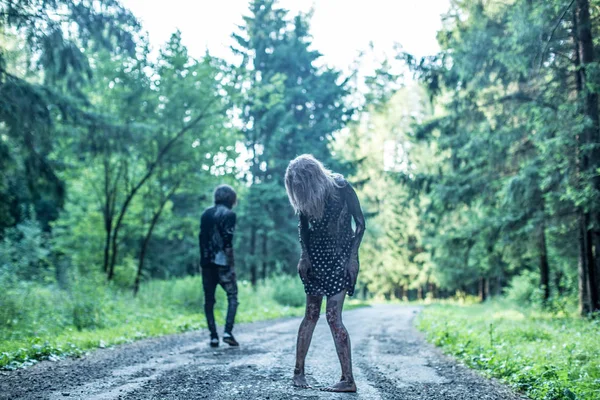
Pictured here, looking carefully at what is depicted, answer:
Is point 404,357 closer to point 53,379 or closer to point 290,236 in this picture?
point 53,379

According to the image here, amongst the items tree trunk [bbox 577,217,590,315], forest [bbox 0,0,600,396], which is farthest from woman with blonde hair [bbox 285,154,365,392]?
tree trunk [bbox 577,217,590,315]

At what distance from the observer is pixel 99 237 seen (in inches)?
822

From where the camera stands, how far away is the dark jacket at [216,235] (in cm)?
734

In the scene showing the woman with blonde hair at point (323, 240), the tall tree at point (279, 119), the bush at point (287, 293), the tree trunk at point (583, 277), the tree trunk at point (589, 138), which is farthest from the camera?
the tall tree at point (279, 119)

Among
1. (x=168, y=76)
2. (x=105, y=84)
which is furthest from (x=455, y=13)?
(x=105, y=84)

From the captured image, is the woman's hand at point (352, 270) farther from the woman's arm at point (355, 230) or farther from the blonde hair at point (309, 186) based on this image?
the blonde hair at point (309, 186)

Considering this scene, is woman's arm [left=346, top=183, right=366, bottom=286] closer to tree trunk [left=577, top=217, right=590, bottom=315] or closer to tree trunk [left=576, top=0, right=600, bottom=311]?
tree trunk [left=576, top=0, right=600, bottom=311]

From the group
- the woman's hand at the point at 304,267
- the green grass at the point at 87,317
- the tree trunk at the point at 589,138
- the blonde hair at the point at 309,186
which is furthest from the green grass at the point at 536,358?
the green grass at the point at 87,317

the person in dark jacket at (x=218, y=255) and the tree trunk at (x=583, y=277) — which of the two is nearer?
the person in dark jacket at (x=218, y=255)

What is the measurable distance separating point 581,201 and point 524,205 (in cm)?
387

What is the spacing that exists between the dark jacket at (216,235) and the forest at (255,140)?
201 centimetres

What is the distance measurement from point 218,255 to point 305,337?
310 centimetres

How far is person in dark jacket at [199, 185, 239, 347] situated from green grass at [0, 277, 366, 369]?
1.48 m

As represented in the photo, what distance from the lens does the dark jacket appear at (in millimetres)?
7344
